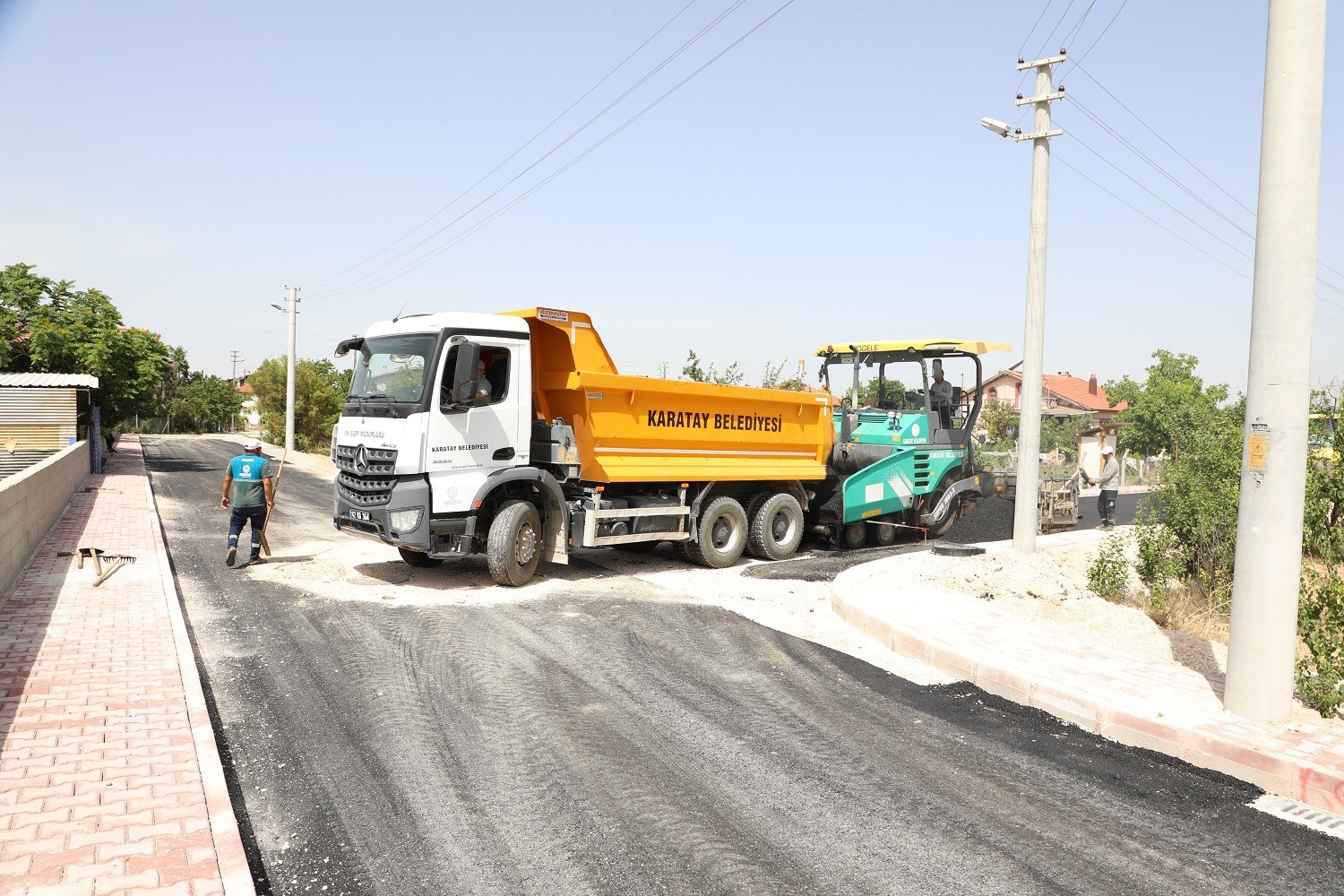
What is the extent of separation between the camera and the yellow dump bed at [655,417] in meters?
10.6

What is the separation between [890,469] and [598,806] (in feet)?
33.0

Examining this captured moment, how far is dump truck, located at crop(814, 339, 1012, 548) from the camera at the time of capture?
1366cm

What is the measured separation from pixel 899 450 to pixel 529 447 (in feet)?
20.8

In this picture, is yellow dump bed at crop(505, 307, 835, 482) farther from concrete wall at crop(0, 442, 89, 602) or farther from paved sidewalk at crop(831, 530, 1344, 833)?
concrete wall at crop(0, 442, 89, 602)

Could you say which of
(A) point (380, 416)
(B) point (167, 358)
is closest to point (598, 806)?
(A) point (380, 416)

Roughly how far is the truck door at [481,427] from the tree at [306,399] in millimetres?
39475

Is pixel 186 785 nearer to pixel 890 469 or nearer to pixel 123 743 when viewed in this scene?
pixel 123 743

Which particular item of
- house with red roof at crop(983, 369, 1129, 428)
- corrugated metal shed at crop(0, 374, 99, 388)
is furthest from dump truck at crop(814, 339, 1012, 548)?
house with red roof at crop(983, 369, 1129, 428)

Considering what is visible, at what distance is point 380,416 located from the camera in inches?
384

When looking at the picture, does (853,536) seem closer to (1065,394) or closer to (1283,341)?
(1283,341)

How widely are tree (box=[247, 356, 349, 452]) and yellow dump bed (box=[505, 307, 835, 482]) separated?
3867 centimetres

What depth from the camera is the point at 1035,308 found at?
11938 millimetres

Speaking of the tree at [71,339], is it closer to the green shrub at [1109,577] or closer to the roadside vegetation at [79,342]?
the roadside vegetation at [79,342]

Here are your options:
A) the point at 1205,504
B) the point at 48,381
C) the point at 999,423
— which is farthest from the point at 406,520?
the point at 999,423
